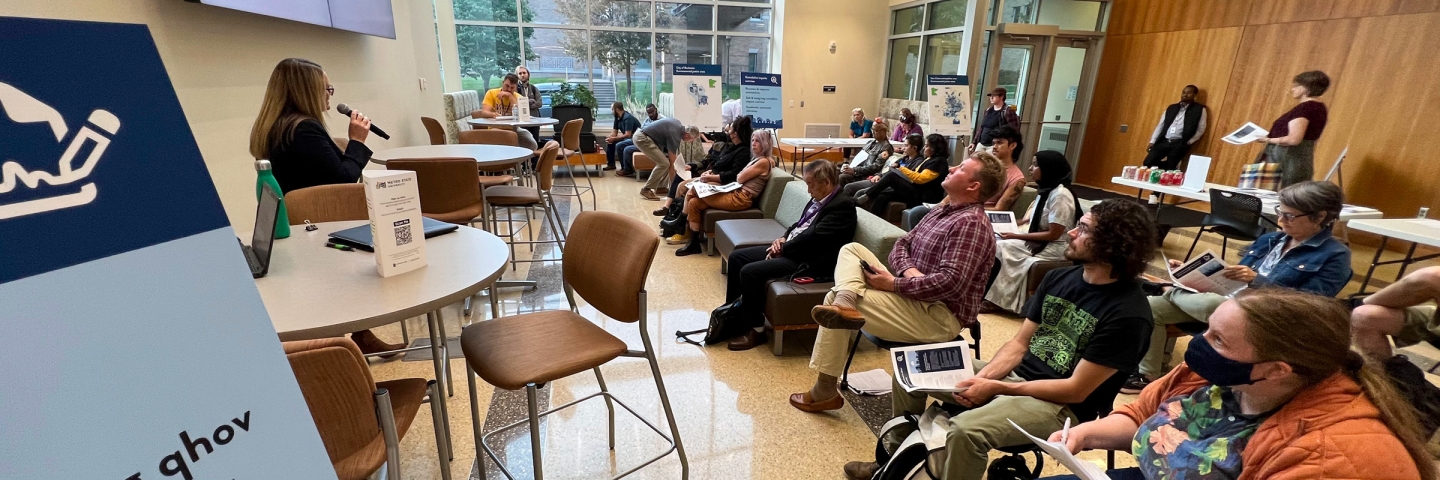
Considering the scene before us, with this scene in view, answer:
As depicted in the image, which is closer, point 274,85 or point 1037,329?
point 1037,329

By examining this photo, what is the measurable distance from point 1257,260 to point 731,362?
237 cm

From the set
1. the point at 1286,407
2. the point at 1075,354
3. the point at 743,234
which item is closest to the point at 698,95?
the point at 743,234

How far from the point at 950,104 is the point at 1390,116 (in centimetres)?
355

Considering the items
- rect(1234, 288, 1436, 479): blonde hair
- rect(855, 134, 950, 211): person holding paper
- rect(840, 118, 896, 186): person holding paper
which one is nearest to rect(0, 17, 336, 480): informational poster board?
rect(1234, 288, 1436, 479): blonde hair

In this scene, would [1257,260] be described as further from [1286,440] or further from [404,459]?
[404,459]

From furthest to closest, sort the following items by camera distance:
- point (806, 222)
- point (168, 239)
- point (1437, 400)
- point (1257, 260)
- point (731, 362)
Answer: point (806, 222), point (731, 362), point (1257, 260), point (1437, 400), point (168, 239)

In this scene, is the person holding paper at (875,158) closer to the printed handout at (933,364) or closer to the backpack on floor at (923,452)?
the printed handout at (933,364)

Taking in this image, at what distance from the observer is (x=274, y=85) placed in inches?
88.2

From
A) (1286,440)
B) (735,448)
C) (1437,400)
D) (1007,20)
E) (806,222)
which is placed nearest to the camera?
(1286,440)

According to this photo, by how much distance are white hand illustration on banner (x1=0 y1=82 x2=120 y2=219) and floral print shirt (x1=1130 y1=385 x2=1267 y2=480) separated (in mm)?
1741

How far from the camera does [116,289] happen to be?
0.49 metres

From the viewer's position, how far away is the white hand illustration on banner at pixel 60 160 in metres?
0.43

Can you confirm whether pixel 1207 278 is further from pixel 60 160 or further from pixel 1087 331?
pixel 60 160

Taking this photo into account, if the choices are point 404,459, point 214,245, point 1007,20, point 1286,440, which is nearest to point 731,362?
point 404,459
